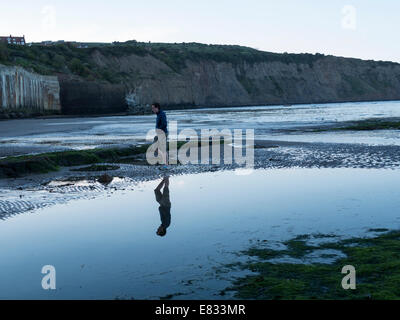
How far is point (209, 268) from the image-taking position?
5.84 m

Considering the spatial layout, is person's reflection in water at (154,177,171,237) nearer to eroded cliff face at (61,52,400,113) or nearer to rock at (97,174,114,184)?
rock at (97,174,114,184)

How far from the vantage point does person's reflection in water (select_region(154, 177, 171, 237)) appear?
779 centimetres

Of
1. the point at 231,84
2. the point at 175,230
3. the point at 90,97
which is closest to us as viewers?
the point at 175,230

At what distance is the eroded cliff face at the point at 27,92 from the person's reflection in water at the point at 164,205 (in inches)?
1545

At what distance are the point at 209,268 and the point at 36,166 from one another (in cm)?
953

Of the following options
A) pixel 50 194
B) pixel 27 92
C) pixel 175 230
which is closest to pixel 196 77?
pixel 27 92

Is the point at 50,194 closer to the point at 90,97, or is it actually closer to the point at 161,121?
the point at 161,121

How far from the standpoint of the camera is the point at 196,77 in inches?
5098

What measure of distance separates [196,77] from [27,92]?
78557mm

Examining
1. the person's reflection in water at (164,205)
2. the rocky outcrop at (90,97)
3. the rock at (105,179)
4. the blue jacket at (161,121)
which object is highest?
the rocky outcrop at (90,97)

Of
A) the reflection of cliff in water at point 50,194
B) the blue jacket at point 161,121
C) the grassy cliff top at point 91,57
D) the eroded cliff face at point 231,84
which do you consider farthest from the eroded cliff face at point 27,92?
the reflection of cliff in water at point 50,194

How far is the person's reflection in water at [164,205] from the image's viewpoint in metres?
7.79

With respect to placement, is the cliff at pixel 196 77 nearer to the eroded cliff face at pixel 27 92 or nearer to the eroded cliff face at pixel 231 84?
the eroded cliff face at pixel 231 84

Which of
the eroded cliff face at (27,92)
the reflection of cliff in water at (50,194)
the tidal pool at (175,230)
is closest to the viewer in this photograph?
the tidal pool at (175,230)
